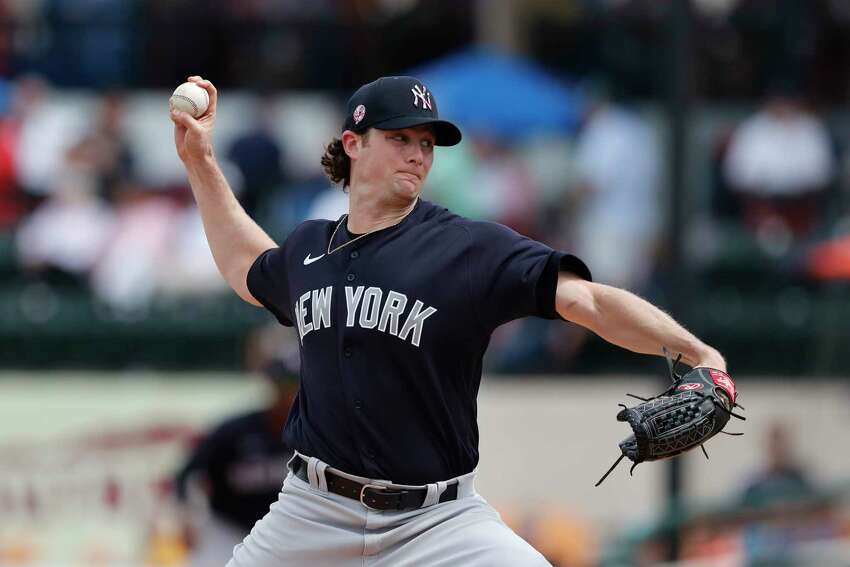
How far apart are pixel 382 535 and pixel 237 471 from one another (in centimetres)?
317

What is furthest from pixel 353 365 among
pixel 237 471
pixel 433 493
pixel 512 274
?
pixel 237 471

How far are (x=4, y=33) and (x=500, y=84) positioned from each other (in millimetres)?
4370

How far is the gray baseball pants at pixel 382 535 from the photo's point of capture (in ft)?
14.8

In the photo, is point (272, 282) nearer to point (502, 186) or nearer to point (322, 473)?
point (322, 473)

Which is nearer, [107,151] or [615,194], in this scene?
[615,194]

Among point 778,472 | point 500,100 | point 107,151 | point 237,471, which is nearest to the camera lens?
point 237,471

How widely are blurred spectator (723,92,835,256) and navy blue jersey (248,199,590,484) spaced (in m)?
8.02

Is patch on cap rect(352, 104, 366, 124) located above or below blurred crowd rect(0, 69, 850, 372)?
above

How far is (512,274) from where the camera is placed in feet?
14.7

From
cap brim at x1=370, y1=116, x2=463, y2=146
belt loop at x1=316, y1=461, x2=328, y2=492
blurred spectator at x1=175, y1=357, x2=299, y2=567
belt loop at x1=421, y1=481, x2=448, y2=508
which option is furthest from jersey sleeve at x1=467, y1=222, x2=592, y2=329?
blurred spectator at x1=175, y1=357, x2=299, y2=567

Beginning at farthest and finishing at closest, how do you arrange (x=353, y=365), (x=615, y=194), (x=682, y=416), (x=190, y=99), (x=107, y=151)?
1. (x=107, y=151)
2. (x=615, y=194)
3. (x=190, y=99)
4. (x=353, y=365)
5. (x=682, y=416)

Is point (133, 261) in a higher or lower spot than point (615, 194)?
lower

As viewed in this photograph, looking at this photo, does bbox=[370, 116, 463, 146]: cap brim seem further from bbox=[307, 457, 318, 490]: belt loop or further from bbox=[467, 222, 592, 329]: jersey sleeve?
bbox=[307, 457, 318, 490]: belt loop

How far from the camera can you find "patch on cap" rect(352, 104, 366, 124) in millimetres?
4809
